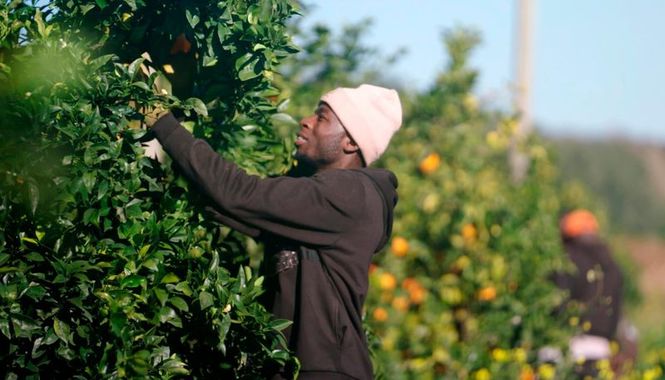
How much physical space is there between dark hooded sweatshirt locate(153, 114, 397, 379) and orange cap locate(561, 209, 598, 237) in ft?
14.9

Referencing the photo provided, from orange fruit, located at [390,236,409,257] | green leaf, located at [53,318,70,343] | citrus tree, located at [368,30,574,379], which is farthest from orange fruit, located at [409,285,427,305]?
green leaf, located at [53,318,70,343]

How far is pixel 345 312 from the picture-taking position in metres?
3.28

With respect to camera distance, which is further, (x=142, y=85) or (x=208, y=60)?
(x=208, y=60)

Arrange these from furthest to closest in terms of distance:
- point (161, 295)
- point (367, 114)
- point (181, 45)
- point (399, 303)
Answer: point (399, 303) < point (367, 114) < point (181, 45) < point (161, 295)

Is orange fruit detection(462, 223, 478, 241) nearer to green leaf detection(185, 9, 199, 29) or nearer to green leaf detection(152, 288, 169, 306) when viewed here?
green leaf detection(185, 9, 199, 29)

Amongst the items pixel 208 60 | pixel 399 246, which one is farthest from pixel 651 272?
pixel 208 60

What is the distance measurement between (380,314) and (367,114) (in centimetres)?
274

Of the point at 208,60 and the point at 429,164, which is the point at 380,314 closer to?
the point at 429,164

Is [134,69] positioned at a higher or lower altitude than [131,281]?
higher

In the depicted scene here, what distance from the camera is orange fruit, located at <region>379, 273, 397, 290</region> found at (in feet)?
19.8

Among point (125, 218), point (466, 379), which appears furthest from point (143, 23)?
point (466, 379)

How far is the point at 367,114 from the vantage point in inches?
137

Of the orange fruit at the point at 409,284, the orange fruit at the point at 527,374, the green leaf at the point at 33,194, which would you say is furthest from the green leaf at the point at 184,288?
the orange fruit at the point at 409,284

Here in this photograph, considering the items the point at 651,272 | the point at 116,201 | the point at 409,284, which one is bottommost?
the point at 651,272
